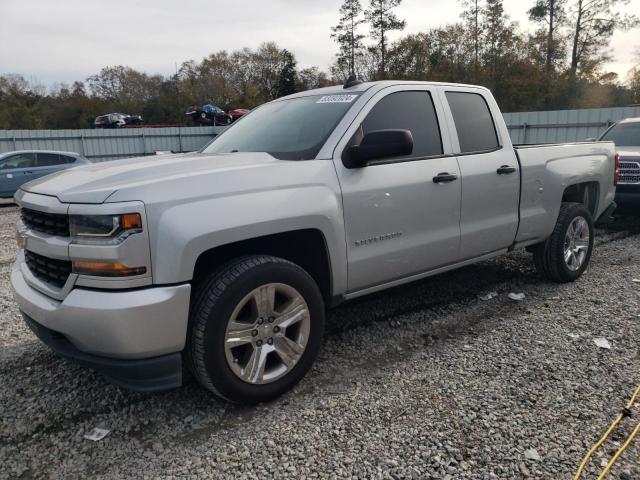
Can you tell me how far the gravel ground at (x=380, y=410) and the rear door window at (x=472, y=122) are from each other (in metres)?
1.46

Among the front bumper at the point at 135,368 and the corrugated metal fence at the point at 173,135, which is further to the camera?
the corrugated metal fence at the point at 173,135

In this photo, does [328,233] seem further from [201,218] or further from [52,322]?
[52,322]

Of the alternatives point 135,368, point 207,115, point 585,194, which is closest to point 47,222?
point 135,368

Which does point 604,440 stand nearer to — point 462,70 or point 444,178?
point 444,178

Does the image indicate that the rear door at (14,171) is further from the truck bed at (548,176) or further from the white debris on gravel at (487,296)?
the truck bed at (548,176)

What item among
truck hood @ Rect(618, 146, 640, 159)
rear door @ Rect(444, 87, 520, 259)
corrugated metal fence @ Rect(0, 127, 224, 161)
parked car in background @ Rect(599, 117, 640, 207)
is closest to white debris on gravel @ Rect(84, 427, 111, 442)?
rear door @ Rect(444, 87, 520, 259)

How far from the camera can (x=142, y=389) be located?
2525 millimetres

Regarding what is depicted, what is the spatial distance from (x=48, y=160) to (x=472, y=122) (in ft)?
43.6

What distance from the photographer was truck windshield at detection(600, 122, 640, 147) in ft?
29.1

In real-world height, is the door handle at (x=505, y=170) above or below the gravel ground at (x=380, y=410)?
above

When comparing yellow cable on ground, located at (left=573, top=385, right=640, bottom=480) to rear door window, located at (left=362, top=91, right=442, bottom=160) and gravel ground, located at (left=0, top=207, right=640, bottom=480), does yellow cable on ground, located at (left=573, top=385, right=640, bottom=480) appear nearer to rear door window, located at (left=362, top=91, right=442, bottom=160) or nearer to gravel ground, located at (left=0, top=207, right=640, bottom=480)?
gravel ground, located at (left=0, top=207, right=640, bottom=480)

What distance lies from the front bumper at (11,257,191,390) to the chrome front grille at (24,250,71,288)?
116 millimetres

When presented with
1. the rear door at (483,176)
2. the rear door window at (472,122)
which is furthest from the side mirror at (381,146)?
the rear door window at (472,122)

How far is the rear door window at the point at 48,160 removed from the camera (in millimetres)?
13930
